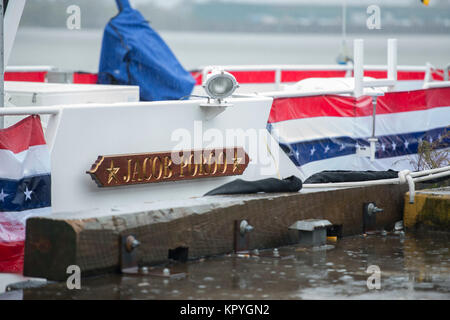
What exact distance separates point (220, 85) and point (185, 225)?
1.99 metres

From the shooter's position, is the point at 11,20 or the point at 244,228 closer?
the point at 244,228

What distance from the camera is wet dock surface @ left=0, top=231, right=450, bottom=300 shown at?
6191mm

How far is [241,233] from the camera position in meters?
7.53

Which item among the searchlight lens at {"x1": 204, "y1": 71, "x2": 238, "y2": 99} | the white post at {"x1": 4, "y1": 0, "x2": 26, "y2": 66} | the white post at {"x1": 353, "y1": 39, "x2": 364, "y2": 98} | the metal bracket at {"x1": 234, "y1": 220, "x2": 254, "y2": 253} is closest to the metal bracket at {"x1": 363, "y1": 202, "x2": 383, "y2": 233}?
the metal bracket at {"x1": 234, "y1": 220, "x2": 254, "y2": 253}

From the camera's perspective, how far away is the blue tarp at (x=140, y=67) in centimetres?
1220

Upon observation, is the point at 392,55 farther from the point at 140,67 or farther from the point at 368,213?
the point at 368,213

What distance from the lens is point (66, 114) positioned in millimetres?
7676

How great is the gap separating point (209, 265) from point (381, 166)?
4390 millimetres

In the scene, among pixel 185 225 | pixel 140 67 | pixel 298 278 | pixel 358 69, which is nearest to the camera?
pixel 298 278

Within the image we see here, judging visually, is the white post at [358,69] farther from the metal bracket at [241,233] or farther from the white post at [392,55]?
the metal bracket at [241,233]

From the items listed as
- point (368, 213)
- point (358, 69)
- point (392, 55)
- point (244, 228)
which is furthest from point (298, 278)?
point (392, 55)

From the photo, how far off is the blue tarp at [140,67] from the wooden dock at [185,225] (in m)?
4.28
